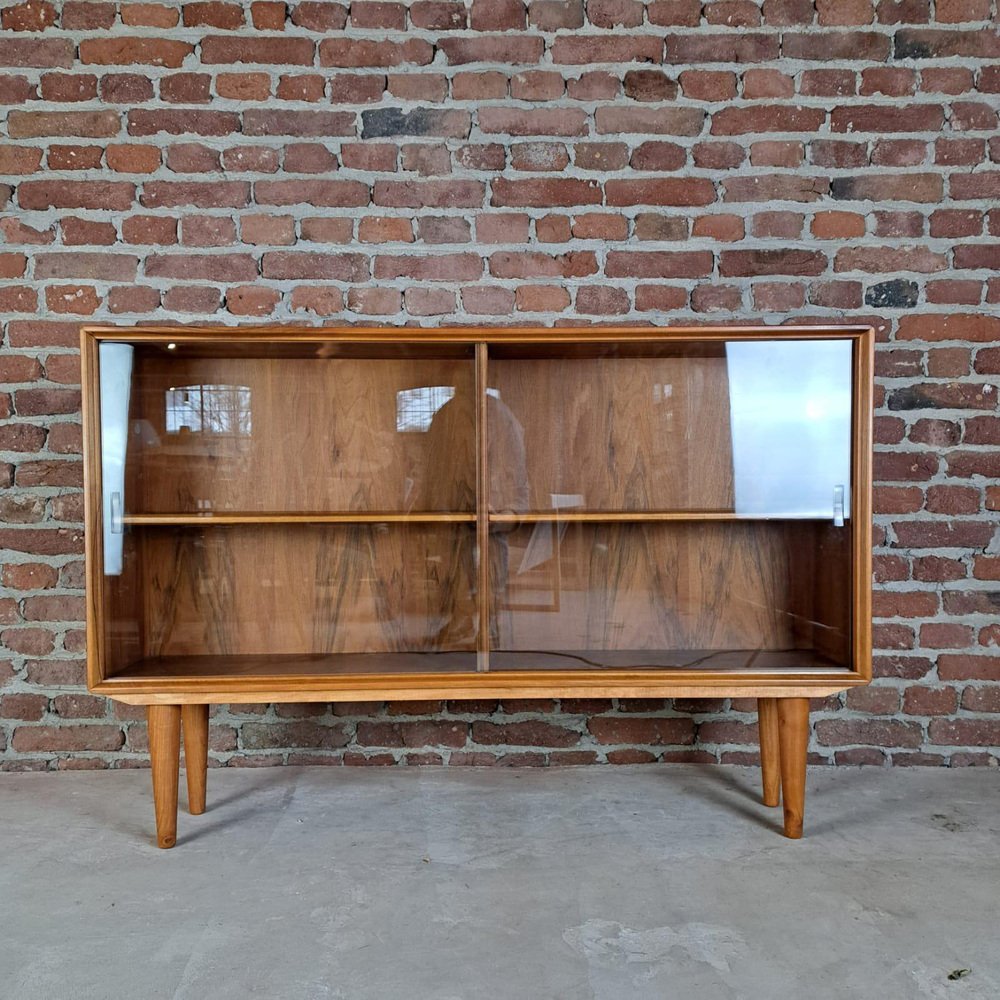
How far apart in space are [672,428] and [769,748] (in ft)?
2.50

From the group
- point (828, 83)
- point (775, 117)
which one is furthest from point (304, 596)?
point (828, 83)

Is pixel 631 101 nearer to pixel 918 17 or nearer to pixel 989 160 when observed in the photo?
pixel 918 17

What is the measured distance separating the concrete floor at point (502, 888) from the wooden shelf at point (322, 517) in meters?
0.67

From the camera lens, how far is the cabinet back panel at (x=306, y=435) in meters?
1.66

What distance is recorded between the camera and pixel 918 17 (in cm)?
196

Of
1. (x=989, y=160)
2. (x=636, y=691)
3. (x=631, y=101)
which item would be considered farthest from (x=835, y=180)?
(x=636, y=691)

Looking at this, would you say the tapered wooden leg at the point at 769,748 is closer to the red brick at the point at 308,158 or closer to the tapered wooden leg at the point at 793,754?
the tapered wooden leg at the point at 793,754

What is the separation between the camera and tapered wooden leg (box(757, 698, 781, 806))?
1.76 metres

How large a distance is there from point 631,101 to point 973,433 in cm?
121

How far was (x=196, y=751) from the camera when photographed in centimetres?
175

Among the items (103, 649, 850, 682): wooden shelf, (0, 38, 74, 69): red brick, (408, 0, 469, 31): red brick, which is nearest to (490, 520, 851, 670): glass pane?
(103, 649, 850, 682): wooden shelf

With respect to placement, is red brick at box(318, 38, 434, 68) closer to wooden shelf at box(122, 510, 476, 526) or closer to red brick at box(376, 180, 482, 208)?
red brick at box(376, 180, 482, 208)

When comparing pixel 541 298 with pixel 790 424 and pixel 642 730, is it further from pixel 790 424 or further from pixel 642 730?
pixel 642 730

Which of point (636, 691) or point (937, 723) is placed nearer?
point (636, 691)
